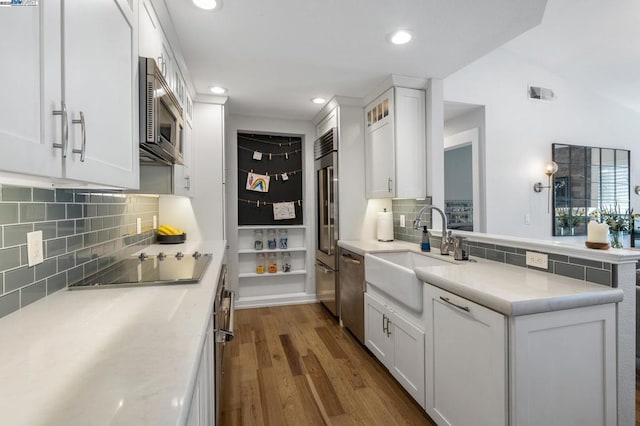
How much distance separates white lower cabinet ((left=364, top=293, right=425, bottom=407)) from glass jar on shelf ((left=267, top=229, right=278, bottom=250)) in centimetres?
172

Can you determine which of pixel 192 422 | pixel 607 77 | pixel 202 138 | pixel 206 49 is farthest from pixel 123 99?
pixel 607 77

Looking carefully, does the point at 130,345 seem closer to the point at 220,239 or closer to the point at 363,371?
the point at 363,371

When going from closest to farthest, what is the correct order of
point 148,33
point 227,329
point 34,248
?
point 34,248 → point 148,33 → point 227,329

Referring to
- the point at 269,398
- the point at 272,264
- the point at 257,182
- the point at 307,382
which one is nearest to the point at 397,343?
the point at 307,382

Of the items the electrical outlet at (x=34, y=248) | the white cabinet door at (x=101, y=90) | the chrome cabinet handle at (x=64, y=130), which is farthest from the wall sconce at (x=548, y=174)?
the electrical outlet at (x=34, y=248)

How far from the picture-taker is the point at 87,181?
34.0 inches

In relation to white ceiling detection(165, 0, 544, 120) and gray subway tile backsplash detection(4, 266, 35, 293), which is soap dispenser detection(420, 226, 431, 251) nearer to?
white ceiling detection(165, 0, 544, 120)

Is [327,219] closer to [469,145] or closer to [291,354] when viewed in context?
[291,354]

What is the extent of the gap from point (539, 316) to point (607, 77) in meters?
4.49

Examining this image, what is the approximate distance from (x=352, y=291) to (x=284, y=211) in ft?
5.27

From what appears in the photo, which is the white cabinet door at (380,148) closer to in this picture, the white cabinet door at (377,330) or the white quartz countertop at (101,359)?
the white cabinet door at (377,330)

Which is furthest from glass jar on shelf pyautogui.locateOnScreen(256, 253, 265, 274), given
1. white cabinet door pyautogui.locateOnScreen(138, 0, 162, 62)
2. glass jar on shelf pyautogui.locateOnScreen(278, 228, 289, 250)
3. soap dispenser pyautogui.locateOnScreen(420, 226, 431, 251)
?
white cabinet door pyautogui.locateOnScreen(138, 0, 162, 62)

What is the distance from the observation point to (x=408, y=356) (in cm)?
198

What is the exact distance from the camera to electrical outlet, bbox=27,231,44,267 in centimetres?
110
